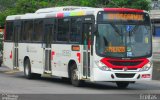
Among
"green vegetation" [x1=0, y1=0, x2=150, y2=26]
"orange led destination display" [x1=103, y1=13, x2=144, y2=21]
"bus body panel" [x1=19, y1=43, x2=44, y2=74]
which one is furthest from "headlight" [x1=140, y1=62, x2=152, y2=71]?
"green vegetation" [x1=0, y1=0, x2=150, y2=26]

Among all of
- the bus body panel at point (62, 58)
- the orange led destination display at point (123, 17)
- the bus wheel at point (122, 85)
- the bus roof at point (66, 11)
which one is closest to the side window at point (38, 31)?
the bus roof at point (66, 11)

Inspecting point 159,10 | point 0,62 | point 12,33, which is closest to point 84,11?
point 12,33

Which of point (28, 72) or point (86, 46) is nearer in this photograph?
point (86, 46)

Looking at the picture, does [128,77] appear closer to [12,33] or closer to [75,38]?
[75,38]

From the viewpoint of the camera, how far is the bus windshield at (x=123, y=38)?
2092cm

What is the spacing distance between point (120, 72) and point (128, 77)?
15.0 inches

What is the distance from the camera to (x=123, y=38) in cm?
2105

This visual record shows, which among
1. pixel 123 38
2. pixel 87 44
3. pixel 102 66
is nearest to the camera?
pixel 102 66

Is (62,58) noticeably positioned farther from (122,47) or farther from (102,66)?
(122,47)

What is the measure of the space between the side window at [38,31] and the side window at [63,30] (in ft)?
6.86

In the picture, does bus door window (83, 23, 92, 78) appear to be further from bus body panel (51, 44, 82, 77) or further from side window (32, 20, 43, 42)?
side window (32, 20, 43, 42)

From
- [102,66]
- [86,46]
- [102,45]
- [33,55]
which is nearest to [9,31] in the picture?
[33,55]

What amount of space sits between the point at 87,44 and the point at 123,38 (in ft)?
4.60

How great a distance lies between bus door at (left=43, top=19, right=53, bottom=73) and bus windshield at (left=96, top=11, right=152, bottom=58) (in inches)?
179
